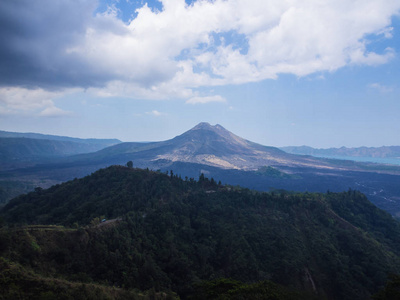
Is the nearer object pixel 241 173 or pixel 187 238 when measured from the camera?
pixel 187 238

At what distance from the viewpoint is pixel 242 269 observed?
101 feet

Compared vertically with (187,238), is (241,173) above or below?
below

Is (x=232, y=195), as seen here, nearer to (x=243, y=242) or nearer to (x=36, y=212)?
(x=243, y=242)

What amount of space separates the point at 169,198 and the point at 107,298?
27.1 metres

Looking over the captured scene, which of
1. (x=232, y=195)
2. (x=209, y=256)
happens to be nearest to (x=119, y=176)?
(x=232, y=195)

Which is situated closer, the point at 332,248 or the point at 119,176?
the point at 332,248

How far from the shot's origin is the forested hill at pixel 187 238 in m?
23.1

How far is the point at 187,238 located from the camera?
112 ft

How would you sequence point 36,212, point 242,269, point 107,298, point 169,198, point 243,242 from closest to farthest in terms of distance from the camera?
point 107,298
point 242,269
point 243,242
point 36,212
point 169,198

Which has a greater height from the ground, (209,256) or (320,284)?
(209,256)

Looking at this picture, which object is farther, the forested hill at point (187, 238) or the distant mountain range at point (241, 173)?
the distant mountain range at point (241, 173)

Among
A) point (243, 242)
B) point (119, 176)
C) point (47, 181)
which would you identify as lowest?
point (47, 181)

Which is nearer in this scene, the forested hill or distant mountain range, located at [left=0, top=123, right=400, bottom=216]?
the forested hill

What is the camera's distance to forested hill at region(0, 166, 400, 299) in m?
23.1
